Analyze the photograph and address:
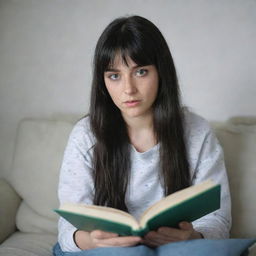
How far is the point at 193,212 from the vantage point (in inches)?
30.4

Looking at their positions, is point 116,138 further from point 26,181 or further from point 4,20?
point 4,20

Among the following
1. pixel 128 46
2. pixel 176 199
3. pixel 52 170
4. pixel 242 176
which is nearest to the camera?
pixel 176 199

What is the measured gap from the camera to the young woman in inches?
39.0

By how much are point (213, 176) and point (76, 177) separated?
0.40m

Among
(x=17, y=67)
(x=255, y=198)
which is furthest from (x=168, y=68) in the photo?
(x=17, y=67)

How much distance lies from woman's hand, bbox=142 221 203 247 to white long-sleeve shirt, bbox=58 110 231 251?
0.24 meters

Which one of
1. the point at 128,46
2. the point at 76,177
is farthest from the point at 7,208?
the point at 128,46

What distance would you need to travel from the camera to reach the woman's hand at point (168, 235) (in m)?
0.80

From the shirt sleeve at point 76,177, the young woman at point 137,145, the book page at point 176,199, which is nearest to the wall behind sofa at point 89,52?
the young woman at point 137,145

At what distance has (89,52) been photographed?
1.59 metres

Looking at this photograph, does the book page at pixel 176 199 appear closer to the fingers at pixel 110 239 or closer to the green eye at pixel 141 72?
the fingers at pixel 110 239

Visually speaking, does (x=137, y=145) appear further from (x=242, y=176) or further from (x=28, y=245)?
(x=28, y=245)

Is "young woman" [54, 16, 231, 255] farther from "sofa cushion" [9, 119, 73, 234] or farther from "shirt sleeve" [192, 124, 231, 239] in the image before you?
"sofa cushion" [9, 119, 73, 234]

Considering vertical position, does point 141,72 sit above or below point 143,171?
above
